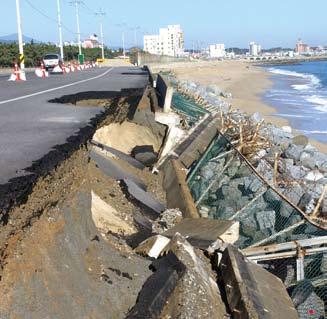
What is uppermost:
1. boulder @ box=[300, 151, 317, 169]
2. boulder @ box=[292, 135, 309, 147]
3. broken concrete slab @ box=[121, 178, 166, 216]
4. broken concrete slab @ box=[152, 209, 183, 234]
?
broken concrete slab @ box=[121, 178, 166, 216]

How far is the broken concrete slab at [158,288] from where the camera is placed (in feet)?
14.9

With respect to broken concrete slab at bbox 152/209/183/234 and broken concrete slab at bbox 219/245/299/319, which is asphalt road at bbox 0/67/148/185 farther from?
broken concrete slab at bbox 219/245/299/319

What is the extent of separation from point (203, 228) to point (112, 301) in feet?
7.36

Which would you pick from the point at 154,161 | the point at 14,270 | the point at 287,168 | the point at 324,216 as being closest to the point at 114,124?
the point at 154,161

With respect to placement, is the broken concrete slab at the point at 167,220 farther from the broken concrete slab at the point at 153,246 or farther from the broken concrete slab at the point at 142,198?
the broken concrete slab at the point at 153,246

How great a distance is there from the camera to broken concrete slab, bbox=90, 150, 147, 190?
887 centimetres

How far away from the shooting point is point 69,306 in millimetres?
4078

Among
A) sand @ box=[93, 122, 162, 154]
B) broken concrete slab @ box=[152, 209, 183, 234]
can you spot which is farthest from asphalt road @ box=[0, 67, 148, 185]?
broken concrete slab @ box=[152, 209, 183, 234]

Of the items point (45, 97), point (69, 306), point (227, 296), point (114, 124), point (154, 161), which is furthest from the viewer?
point (45, 97)

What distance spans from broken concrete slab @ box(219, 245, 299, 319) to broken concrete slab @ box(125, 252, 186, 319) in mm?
527

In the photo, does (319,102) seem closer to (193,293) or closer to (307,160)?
(307,160)

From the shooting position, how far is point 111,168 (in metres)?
9.21

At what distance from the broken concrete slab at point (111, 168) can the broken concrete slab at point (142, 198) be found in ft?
0.82

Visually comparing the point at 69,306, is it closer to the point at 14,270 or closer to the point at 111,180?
the point at 14,270
